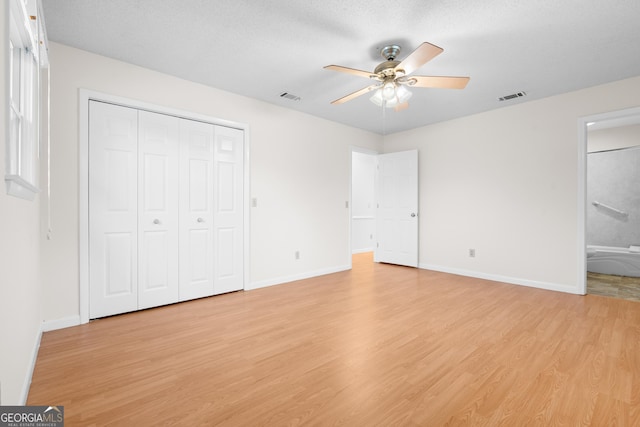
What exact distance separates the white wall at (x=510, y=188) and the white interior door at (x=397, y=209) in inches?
6.8

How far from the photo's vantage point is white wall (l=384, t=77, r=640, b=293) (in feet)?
12.3

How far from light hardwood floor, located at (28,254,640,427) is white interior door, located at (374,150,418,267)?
2.17 metres

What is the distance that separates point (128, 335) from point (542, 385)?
3081 mm

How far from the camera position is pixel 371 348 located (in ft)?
7.43

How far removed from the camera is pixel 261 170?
405 centimetres

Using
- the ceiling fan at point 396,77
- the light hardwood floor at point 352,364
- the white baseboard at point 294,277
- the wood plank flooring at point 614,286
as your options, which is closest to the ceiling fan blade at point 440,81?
the ceiling fan at point 396,77

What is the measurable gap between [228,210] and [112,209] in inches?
48.0

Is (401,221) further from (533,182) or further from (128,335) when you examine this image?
(128,335)

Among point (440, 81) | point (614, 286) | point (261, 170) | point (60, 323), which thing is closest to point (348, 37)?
point (440, 81)

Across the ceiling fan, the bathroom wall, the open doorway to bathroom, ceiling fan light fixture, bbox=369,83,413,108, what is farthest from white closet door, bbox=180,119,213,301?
the bathroom wall

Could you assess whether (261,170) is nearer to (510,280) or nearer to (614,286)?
(510,280)

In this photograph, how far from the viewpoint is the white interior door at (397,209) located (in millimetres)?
5344

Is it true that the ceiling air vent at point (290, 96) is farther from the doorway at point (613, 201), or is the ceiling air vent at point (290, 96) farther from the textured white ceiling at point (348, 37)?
the doorway at point (613, 201)

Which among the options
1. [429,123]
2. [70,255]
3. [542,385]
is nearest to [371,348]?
[542,385]
